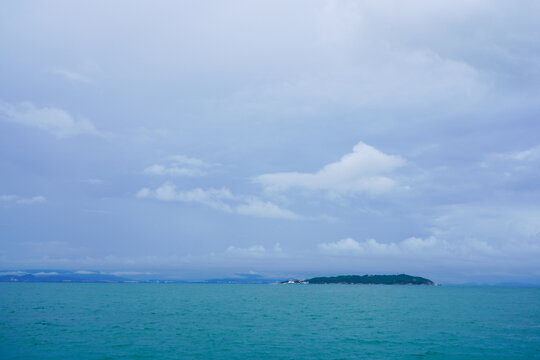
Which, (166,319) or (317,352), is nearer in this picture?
(317,352)

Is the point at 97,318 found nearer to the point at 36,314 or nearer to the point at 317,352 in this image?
the point at 36,314

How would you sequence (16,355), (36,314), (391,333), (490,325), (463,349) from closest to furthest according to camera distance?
(16,355), (463,349), (391,333), (490,325), (36,314)

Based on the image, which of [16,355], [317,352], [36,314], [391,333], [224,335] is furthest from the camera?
[36,314]

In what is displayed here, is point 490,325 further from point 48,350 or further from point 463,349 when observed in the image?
point 48,350

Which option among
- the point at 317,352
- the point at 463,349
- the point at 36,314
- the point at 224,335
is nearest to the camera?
the point at 317,352

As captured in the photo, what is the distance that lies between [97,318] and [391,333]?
2118 inches

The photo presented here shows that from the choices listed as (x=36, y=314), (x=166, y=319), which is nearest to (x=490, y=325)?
(x=166, y=319)

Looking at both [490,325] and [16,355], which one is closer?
[16,355]

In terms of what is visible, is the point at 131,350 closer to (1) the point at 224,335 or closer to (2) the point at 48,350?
(2) the point at 48,350

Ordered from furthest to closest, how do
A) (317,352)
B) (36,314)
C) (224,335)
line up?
(36,314) < (224,335) < (317,352)

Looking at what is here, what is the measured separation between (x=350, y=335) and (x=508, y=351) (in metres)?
20.3

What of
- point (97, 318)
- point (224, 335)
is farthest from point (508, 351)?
point (97, 318)

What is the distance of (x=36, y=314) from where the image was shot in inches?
3162

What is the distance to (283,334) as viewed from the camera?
2265 inches
